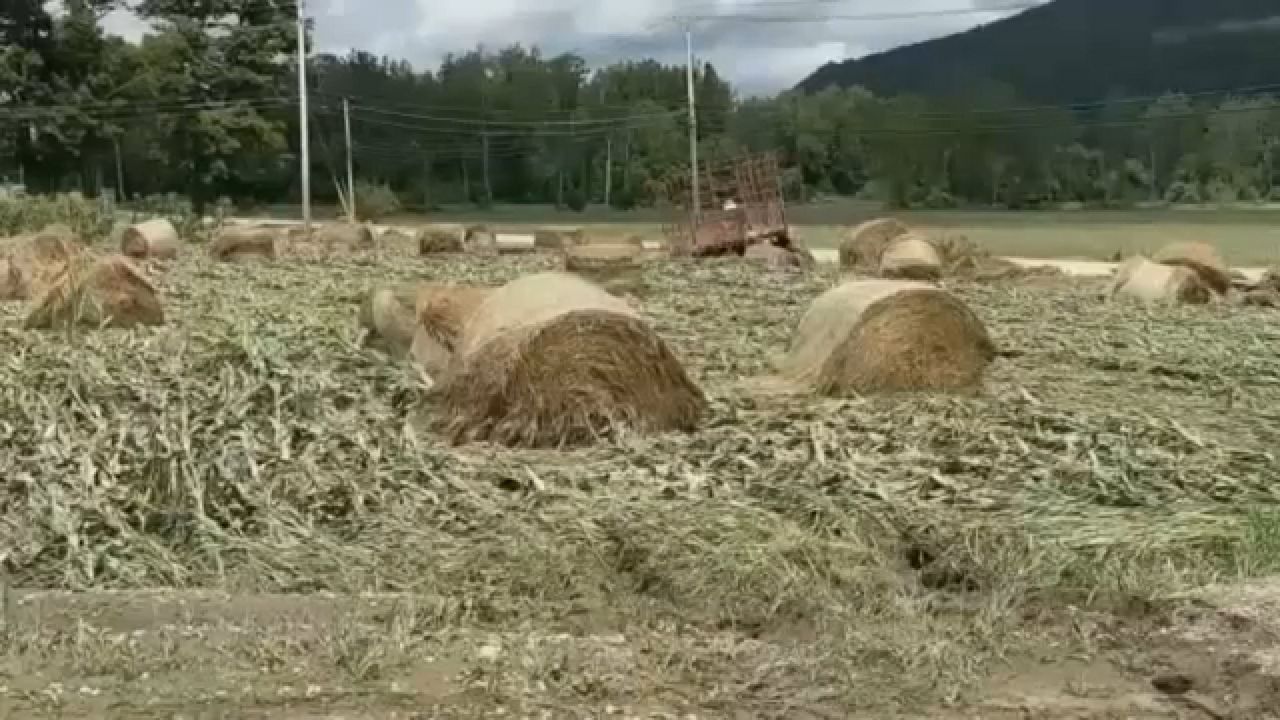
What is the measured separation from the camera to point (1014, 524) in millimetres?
6641

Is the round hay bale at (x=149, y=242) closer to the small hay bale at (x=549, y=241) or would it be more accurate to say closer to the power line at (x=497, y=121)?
the small hay bale at (x=549, y=241)

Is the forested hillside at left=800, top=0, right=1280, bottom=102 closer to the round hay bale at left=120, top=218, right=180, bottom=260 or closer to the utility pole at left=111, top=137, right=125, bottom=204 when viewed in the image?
the utility pole at left=111, top=137, right=125, bottom=204

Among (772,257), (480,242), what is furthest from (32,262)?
(480,242)

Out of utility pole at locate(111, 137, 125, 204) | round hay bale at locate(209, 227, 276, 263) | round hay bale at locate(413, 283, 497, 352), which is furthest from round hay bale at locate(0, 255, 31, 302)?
utility pole at locate(111, 137, 125, 204)

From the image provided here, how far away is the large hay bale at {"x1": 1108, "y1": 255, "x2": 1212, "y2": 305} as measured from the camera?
678 inches

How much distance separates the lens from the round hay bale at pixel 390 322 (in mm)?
11502

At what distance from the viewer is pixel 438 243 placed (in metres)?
29.5

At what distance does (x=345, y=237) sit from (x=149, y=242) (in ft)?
19.2

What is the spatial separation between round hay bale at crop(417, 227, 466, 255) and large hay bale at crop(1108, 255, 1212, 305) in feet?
45.9

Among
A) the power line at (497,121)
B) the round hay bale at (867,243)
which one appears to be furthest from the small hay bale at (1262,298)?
the power line at (497,121)

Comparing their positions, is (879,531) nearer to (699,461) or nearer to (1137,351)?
(699,461)

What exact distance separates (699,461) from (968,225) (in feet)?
136

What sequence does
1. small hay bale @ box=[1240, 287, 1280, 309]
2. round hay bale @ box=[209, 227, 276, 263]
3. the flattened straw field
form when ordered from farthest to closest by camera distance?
1. round hay bale @ box=[209, 227, 276, 263]
2. small hay bale @ box=[1240, 287, 1280, 309]
3. the flattened straw field

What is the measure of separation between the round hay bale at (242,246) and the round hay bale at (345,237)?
236cm
